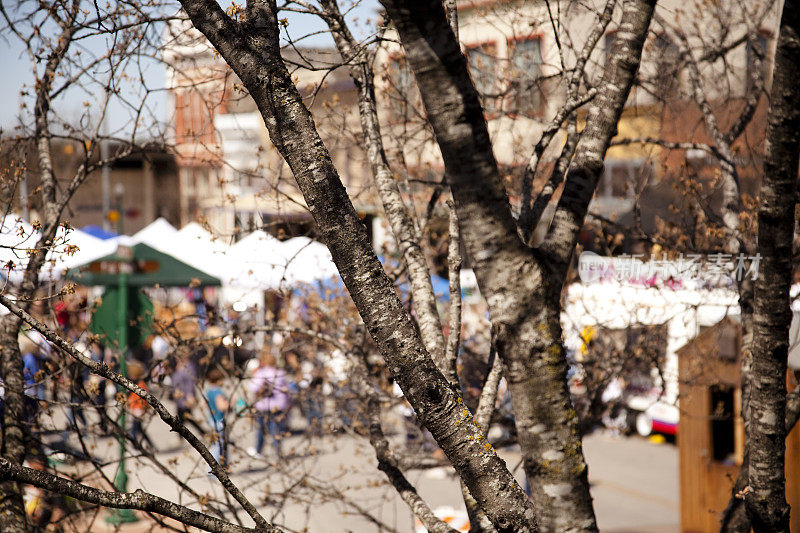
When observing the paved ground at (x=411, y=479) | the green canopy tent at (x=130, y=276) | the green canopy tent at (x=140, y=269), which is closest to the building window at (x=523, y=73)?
the paved ground at (x=411, y=479)

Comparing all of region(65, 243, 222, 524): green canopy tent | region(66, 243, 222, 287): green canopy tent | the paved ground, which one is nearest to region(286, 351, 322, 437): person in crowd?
the paved ground

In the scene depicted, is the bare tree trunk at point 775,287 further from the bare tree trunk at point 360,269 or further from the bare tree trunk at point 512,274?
the bare tree trunk at point 360,269

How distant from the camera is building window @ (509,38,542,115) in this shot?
25.0 ft

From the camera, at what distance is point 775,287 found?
392 cm

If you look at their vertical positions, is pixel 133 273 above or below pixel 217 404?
above

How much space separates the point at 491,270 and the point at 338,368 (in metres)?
5.48

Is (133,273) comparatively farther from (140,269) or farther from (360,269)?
(360,269)

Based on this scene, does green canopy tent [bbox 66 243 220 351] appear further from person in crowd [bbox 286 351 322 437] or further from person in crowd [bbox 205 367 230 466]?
person in crowd [bbox 286 351 322 437]

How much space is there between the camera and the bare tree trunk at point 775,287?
12.1 ft

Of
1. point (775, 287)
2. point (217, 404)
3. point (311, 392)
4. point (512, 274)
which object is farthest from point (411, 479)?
point (512, 274)

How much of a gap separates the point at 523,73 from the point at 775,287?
4.52 meters

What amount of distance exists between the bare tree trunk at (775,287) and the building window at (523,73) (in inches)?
149

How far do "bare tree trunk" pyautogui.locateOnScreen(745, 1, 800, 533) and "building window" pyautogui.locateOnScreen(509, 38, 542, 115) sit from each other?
3787mm

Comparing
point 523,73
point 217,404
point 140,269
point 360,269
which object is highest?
point 523,73
